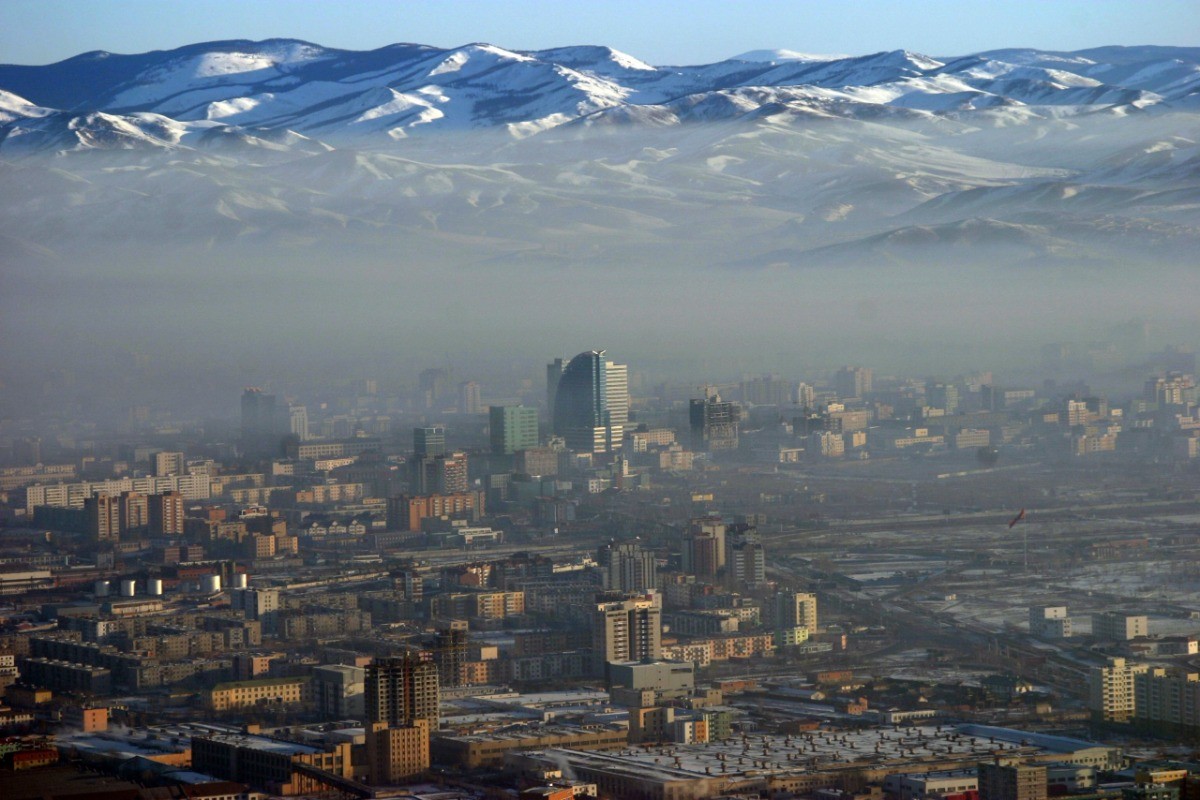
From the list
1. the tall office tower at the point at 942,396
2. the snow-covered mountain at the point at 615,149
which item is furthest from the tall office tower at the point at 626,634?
the snow-covered mountain at the point at 615,149

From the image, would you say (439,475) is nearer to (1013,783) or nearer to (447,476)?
(447,476)

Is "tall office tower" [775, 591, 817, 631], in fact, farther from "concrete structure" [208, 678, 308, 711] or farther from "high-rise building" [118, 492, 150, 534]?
"high-rise building" [118, 492, 150, 534]

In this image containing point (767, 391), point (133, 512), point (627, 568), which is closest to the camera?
point (627, 568)

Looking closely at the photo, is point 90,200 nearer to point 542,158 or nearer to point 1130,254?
point 542,158

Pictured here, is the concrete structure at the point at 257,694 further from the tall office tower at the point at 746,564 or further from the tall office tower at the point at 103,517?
the tall office tower at the point at 103,517

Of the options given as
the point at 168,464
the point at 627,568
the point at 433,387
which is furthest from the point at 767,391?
the point at 627,568

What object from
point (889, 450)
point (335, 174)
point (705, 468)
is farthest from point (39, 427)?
point (335, 174)
